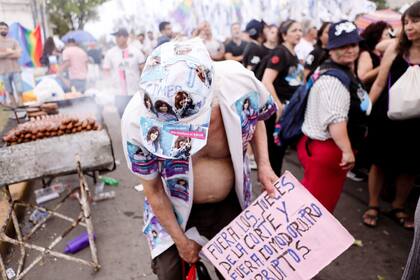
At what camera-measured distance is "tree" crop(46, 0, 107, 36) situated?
3077 centimetres

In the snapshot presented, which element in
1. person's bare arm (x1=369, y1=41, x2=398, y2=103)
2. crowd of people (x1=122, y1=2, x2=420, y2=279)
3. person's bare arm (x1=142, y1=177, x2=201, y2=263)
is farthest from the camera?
person's bare arm (x1=369, y1=41, x2=398, y2=103)

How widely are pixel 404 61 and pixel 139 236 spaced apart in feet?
9.50

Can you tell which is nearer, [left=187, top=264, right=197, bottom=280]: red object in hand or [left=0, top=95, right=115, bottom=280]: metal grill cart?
[left=187, top=264, right=197, bottom=280]: red object in hand

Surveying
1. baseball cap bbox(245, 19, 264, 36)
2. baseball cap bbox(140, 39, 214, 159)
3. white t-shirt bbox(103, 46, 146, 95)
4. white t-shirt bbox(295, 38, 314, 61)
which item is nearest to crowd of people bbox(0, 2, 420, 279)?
baseball cap bbox(140, 39, 214, 159)

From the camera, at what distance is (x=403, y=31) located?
112 inches

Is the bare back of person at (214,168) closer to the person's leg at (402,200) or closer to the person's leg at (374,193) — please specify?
the person's leg at (374,193)

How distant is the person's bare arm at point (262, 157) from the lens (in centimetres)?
182

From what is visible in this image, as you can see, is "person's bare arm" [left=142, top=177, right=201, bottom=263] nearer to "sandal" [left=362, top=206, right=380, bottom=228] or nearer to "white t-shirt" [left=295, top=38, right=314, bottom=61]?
"sandal" [left=362, top=206, right=380, bottom=228]

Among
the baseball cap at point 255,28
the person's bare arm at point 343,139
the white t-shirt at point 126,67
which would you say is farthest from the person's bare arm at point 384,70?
the white t-shirt at point 126,67

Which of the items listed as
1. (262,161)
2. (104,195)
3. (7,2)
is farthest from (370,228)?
(7,2)

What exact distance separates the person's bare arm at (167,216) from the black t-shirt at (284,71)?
2.35 meters

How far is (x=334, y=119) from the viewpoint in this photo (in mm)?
2492

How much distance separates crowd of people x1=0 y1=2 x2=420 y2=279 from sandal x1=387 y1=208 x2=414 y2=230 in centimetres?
1

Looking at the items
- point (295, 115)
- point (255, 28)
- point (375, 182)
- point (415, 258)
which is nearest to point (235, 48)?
point (255, 28)
